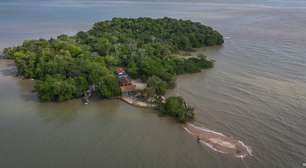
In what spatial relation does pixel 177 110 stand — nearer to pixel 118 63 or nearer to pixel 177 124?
pixel 177 124

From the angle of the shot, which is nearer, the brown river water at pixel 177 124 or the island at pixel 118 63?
the brown river water at pixel 177 124

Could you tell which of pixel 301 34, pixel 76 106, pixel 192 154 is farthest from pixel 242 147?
pixel 301 34

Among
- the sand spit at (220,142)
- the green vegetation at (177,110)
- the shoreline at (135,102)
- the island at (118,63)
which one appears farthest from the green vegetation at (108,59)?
the sand spit at (220,142)

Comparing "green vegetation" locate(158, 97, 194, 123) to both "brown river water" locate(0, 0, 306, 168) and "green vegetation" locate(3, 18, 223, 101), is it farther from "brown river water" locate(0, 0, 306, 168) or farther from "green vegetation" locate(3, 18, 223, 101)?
"green vegetation" locate(3, 18, 223, 101)

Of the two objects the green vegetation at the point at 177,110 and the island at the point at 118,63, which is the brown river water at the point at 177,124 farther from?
the island at the point at 118,63

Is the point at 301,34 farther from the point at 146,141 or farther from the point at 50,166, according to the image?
the point at 50,166
